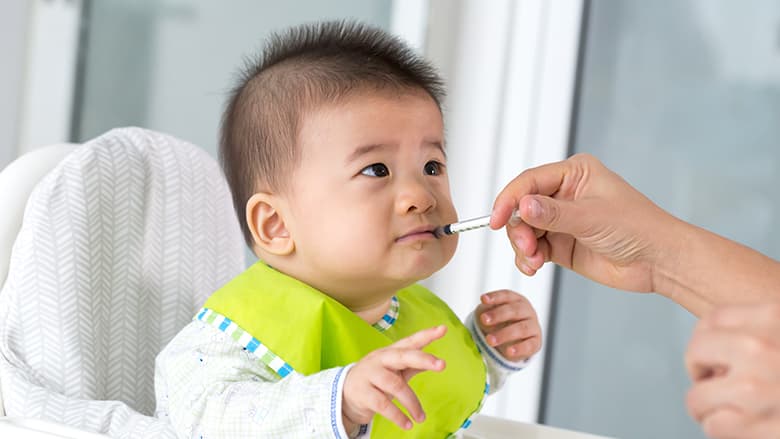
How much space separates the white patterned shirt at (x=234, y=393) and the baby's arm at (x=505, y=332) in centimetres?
31

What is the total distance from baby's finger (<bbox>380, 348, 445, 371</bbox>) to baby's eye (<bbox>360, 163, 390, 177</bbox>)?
0.26m

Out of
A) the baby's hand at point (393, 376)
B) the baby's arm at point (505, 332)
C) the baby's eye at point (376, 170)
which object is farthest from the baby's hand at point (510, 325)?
the baby's hand at point (393, 376)

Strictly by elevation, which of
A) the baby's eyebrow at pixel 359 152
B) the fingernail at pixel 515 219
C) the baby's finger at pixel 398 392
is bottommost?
the baby's finger at pixel 398 392

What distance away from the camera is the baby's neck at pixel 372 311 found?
3.39ft

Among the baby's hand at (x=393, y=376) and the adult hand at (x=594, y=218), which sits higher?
the adult hand at (x=594, y=218)

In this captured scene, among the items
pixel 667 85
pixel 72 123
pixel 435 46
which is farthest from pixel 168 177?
pixel 667 85

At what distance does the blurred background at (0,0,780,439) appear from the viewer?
1.85 m

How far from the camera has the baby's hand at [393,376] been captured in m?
0.73

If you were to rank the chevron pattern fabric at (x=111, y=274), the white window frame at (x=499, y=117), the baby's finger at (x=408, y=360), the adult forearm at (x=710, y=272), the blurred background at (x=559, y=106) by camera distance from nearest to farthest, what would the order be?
the baby's finger at (x=408, y=360), the adult forearm at (x=710, y=272), the chevron pattern fabric at (x=111, y=274), the blurred background at (x=559, y=106), the white window frame at (x=499, y=117)

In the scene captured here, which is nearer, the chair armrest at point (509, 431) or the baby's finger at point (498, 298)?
the chair armrest at point (509, 431)

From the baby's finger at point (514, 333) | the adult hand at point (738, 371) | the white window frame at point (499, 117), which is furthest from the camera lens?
the white window frame at point (499, 117)

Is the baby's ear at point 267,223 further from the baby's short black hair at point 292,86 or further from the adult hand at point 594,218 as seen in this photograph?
the adult hand at point 594,218

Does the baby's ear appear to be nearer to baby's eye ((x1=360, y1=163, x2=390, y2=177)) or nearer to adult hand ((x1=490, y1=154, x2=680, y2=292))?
baby's eye ((x1=360, y1=163, x2=390, y2=177))

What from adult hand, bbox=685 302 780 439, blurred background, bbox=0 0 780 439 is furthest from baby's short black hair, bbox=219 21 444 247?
blurred background, bbox=0 0 780 439
